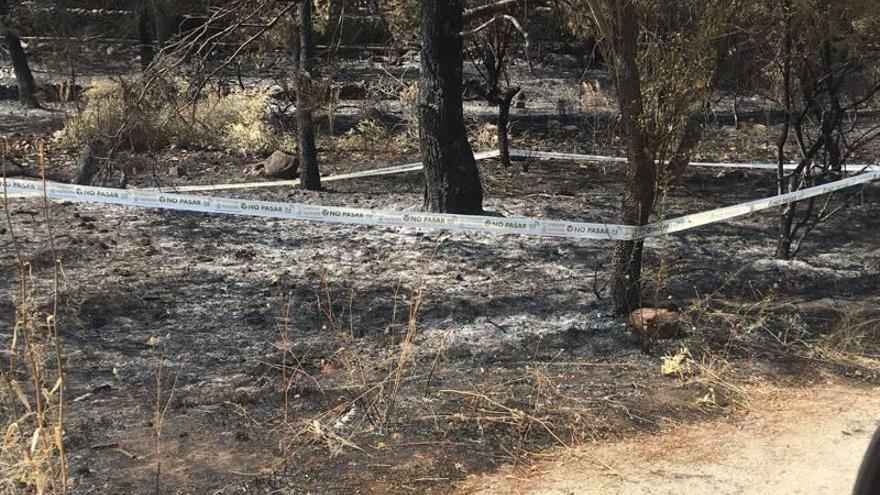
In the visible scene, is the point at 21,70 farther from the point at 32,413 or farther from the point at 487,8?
the point at 32,413

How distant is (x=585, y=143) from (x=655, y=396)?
8711 mm

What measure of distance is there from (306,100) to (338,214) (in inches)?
112

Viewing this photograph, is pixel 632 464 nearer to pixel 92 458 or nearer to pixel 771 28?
pixel 92 458

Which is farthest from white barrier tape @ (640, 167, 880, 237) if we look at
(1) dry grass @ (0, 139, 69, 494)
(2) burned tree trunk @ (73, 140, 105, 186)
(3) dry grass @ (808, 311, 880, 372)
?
(2) burned tree trunk @ (73, 140, 105, 186)

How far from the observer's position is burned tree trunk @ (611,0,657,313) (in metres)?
5.35

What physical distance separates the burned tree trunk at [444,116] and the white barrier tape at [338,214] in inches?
49.7

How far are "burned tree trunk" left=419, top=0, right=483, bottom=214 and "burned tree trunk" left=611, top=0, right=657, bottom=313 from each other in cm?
268

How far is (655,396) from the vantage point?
16.0ft

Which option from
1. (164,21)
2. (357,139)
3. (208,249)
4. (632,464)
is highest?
(164,21)

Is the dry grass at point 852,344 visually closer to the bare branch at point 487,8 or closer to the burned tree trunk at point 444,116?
the burned tree trunk at point 444,116

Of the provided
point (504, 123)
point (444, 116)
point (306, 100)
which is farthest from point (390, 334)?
point (504, 123)

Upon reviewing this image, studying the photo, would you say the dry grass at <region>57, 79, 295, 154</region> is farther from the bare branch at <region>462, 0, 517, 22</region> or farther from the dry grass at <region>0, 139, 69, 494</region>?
the dry grass at <region>0, 139, 69, 494</region>

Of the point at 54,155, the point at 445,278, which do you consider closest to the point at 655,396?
the point at 445,278

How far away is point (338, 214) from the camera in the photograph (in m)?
7.10
